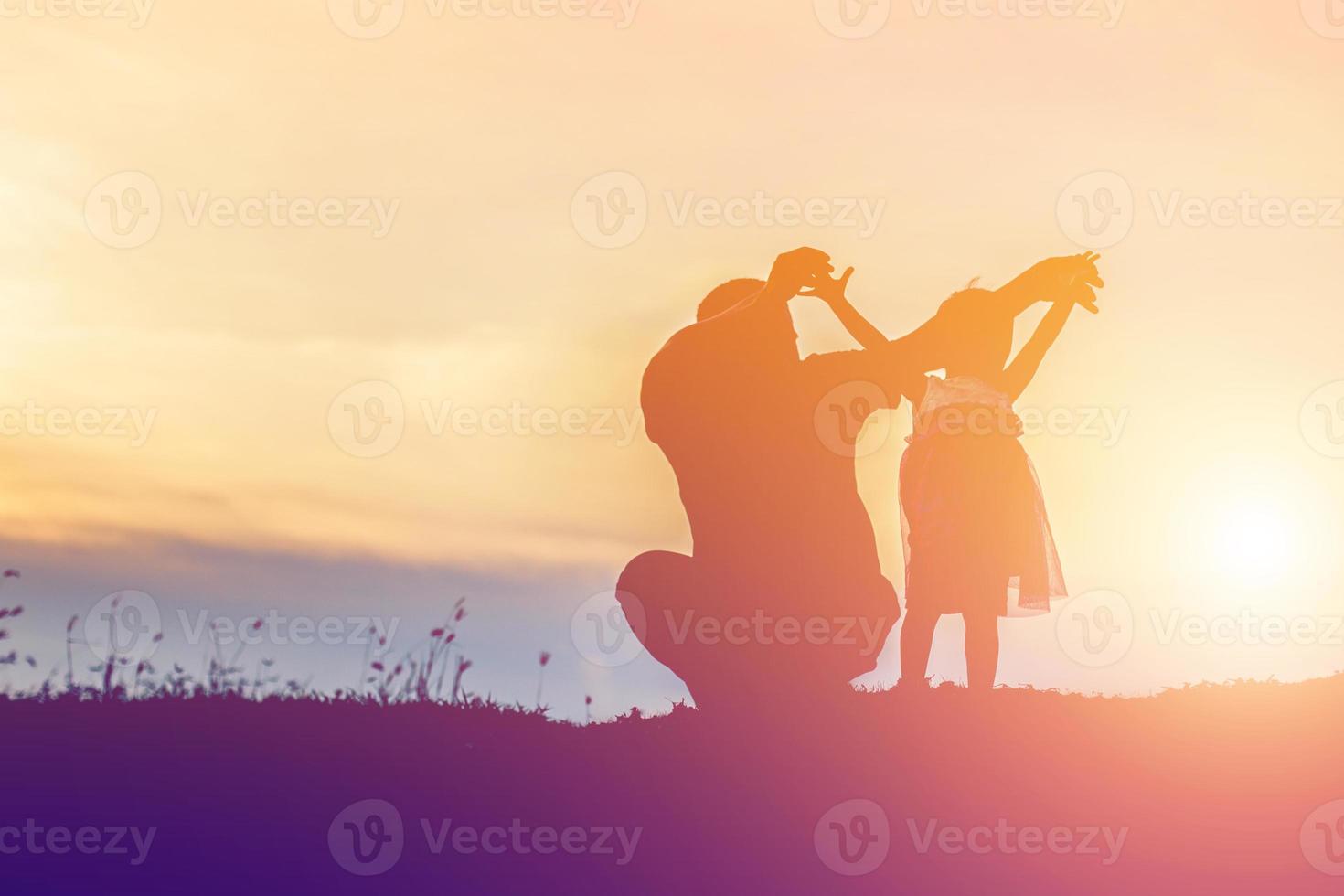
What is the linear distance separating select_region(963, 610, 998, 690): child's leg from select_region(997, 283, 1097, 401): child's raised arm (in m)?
1.66

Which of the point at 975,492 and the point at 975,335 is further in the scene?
the point at 975,335

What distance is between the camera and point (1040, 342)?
10.9m

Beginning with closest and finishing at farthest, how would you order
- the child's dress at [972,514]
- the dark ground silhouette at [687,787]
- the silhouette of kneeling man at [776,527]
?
the dark ground silhouette at [687,787]
the child's dress at [972,514]
the silhouette of kneeling man at [776,527]

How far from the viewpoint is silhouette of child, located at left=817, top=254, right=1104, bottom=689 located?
10.6 meters

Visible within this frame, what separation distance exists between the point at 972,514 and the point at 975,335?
4.42 ft

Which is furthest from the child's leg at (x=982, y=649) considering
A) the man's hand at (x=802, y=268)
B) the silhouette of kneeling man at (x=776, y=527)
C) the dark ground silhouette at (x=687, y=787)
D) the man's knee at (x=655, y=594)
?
the man's hand at (x=802, y=268)

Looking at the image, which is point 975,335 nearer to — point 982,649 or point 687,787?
point 982,649

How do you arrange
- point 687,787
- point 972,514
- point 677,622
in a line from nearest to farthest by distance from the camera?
point 687,787
point 972,514
point 677,622

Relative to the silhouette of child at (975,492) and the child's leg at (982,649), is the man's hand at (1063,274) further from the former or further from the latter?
the child's leg at (982,649)

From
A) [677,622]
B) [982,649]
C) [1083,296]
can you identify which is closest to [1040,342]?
[1083,296]

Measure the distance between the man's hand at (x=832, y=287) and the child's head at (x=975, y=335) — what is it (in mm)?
765

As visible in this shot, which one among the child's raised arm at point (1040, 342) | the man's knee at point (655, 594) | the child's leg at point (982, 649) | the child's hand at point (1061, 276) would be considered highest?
the child's hand at point (1061, 276)

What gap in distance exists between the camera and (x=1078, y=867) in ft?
29.2

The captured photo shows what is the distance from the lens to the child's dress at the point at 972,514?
34.7 feet
